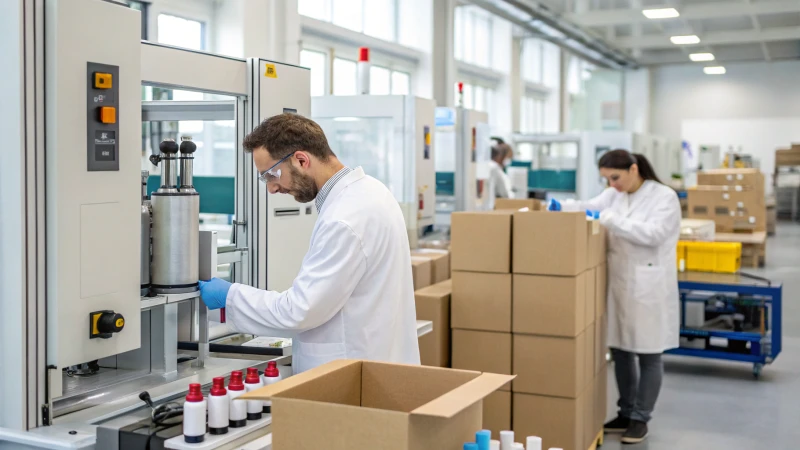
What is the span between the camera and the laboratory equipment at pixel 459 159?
202 inches

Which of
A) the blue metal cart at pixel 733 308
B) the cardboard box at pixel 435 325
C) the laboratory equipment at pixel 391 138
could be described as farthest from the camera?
the blue metal cart at pixel 733 308

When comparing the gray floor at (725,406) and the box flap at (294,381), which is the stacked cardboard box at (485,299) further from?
the box flap at (294,381)

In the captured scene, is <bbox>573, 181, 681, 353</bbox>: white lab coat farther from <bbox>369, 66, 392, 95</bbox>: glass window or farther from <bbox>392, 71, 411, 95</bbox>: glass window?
<bbox>392, 71, 411, 95</bbox>: glass window

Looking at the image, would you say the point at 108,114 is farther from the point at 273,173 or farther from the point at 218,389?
the point at 218,389

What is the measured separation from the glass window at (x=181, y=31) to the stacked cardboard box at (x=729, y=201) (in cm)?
594

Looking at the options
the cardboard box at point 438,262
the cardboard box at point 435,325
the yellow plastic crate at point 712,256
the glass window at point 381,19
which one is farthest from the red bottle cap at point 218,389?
the glass window at point 381,19

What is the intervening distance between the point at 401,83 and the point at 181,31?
3.27 m

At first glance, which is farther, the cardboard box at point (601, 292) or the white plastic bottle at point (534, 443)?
the cardboard box at point (601, 292)

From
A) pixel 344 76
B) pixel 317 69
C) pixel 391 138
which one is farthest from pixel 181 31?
pixel 344 76

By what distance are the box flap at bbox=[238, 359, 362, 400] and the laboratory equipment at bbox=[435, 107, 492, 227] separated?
11.9ft

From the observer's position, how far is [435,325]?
3.40 metres

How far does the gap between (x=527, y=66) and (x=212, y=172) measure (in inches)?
361

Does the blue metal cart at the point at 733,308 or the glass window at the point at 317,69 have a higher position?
the glass window at the point at 317,69

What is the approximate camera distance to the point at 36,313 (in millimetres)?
1597
